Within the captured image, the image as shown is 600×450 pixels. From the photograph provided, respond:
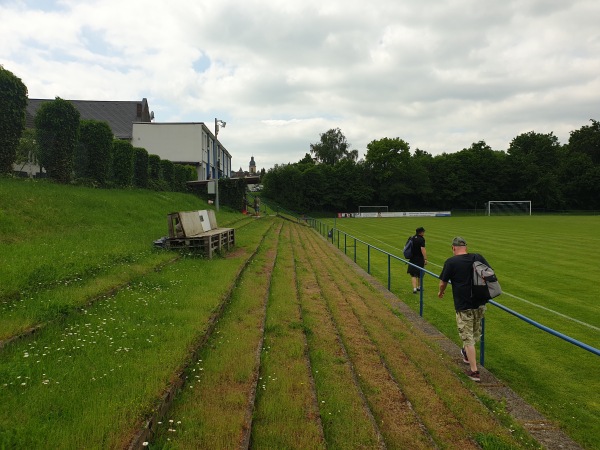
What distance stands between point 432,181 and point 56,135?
70526mm

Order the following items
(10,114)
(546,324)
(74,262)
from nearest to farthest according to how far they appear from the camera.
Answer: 1. (74,262)
2. (546,324)
3. (10,114)

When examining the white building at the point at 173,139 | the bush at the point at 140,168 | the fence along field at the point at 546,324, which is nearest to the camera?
the fence along field at the point at 546,324

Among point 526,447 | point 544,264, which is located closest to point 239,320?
point 526,447

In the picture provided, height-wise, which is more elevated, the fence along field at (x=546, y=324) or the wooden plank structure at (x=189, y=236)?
the wooden plank structure at (x=189, y=236)

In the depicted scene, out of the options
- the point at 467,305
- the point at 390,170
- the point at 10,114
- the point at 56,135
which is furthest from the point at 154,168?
the point at 390,170

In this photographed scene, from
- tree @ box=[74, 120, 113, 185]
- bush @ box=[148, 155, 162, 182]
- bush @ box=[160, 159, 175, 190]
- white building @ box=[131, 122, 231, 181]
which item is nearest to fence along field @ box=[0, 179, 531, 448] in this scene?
tree @ box=[74, 120, 113, 185]

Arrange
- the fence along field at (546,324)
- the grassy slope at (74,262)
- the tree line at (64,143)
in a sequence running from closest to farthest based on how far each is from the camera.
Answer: the grassy slope at (74,262) < the fence along field at (546,324) < the tree line at (64,143)

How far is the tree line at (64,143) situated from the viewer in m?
13.6

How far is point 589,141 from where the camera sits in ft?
272

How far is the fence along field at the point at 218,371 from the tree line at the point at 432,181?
63339 millimetres

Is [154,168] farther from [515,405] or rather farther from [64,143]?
[515,405]

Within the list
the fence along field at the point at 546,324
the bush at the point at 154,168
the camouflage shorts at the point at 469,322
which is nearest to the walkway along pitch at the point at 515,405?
the fence along field at the point at 546,324

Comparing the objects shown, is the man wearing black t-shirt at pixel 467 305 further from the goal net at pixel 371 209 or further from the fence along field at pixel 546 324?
the goal net at pixel 371 209

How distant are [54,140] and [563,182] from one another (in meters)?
85.7
